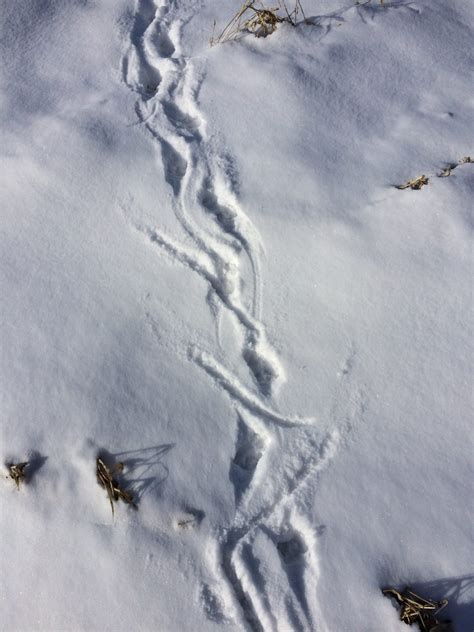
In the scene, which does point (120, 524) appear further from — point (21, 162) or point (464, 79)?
point (464, 79)

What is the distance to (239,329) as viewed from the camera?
213 centimetres

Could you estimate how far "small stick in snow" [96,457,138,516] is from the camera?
6.05 ft

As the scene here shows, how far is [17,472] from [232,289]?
1072mm

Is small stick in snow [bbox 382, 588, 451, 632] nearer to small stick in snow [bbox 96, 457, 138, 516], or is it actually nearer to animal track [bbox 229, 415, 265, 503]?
animal track [bbox 229, 415, 265, 503]

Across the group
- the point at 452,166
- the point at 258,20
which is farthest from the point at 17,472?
the point at 258,20

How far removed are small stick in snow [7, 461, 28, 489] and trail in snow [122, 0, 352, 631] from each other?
2.39ft

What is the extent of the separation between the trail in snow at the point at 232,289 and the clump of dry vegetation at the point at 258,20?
257 millimetres

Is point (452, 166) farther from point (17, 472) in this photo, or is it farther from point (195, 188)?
point (17, 472)

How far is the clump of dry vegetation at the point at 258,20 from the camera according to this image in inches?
113

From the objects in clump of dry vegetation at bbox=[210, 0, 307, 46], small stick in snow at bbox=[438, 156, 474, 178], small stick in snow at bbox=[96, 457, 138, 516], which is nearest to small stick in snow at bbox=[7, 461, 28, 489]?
small stick in snow at bbox=[96, 457, 138, 516]

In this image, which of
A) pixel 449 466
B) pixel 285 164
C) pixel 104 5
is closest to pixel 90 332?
pixel 285 164

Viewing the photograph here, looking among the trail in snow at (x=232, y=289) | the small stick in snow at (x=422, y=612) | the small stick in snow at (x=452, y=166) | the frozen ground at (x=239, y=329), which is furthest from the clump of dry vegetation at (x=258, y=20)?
the small stick in snow at (x=422, y=612)

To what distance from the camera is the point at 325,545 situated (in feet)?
6.00

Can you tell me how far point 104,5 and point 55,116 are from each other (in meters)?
0.94
